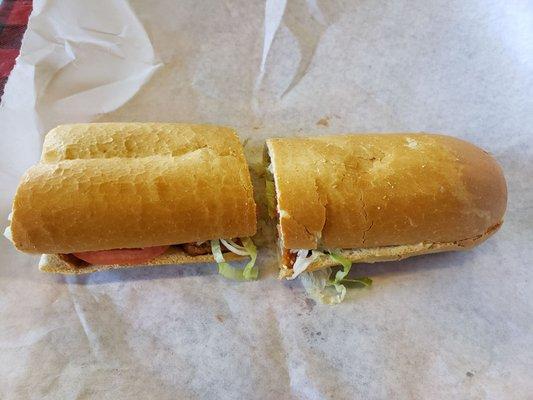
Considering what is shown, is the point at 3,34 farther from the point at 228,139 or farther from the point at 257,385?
the point at 257,385

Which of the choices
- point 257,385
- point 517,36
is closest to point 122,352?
point 257,385

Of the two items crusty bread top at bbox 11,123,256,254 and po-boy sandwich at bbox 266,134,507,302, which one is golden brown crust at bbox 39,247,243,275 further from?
po-boy sandwich at bbox 266,134,507,302

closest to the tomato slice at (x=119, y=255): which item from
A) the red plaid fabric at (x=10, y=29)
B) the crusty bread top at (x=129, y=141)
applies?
the crusty bread top at (x=129, y=141)

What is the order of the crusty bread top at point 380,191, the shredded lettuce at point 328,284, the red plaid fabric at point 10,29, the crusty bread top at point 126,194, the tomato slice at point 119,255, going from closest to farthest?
the crusty bread top at point 126,194 < the crusty bread top at point 380,191 < the tomato slice at point 119,255 < the shredded lettuce at point 328,284 < the red plaid fabric at point 10,29

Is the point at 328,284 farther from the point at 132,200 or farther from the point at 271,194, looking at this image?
the point at 132,200

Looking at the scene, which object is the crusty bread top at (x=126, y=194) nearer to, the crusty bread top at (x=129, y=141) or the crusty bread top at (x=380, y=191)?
the crusty bread top at (x=129, y=141)
